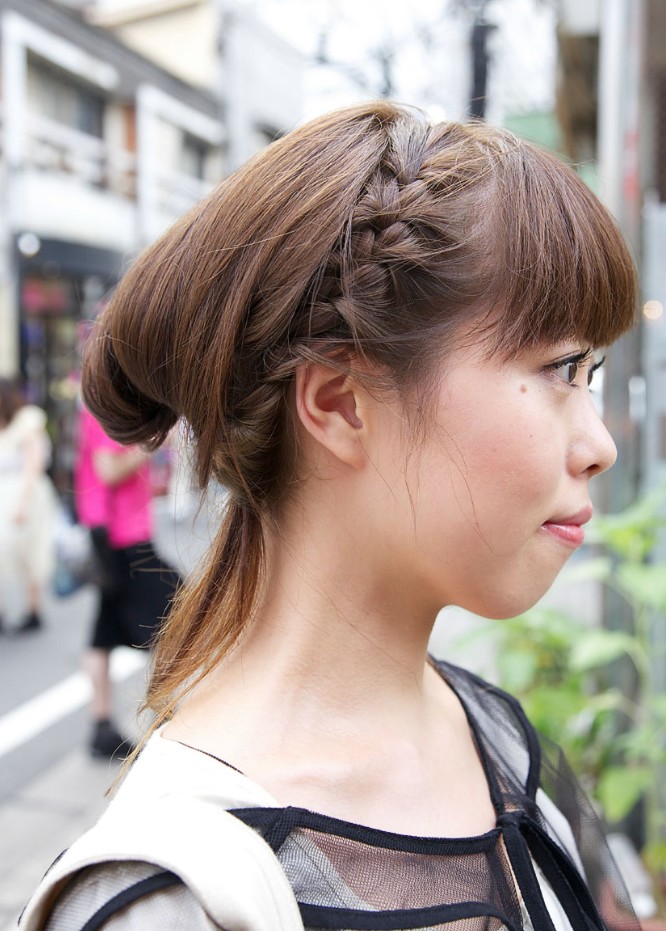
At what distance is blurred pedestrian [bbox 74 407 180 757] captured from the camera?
3.37 m

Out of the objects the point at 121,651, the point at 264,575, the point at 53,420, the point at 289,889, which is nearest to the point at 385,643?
the point at 264,575

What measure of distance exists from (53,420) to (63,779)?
7927 millimetres

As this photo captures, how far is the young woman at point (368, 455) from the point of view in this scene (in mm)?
798

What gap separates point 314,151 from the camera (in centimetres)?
83

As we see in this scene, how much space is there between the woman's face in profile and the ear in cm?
3

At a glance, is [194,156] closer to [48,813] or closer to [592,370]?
[48,813]

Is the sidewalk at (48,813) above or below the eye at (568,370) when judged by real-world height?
below

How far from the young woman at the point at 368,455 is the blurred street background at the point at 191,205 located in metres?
0.21

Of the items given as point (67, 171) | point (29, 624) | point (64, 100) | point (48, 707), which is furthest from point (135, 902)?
point (64, 100)

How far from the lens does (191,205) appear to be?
0.96 metres

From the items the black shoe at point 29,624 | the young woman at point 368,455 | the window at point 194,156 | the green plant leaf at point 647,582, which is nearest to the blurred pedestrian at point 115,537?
the green plant leaf at point 647,582

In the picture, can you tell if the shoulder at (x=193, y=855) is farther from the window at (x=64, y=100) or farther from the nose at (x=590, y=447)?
the window at (x=64, y=100)

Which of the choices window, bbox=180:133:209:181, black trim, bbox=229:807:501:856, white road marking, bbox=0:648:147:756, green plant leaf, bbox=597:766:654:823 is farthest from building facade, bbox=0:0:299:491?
black trim, bbox=229:807:501:856

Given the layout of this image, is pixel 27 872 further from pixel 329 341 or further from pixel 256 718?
pixel 329 341
